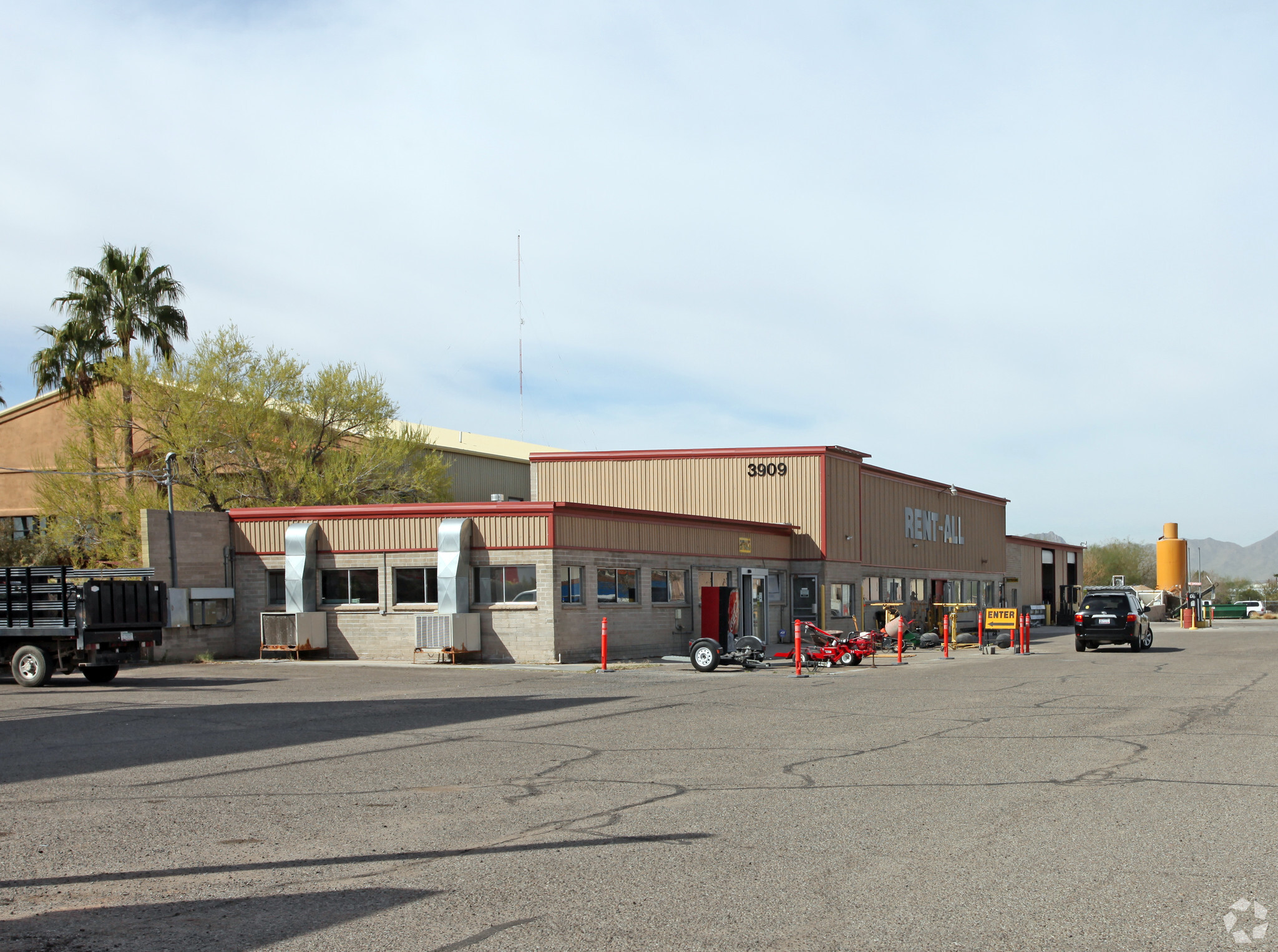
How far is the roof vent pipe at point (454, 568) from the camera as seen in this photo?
28516mm

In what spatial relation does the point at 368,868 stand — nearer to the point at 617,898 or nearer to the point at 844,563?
the point at 617,898

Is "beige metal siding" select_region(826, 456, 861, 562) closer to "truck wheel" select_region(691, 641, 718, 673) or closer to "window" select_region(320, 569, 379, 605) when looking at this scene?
"truck wheel" select_region(691, 641, 718, 673)

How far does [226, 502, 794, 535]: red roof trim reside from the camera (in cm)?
2877

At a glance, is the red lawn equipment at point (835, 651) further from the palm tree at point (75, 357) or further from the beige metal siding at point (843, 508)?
the palm tree at point (75, 357)

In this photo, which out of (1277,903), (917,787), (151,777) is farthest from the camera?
(151,777)

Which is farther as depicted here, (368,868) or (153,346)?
(153,346)

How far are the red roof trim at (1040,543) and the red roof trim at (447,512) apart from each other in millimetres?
39272

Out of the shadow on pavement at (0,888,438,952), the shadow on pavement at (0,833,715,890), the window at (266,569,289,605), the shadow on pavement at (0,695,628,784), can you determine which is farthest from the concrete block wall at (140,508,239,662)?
the shadow on pavement at (0,888,438,952)

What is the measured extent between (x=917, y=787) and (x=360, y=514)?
22.5 meters

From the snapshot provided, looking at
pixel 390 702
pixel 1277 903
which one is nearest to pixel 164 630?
pixel 390 702

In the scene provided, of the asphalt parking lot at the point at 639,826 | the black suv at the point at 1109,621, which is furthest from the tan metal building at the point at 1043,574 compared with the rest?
the asphalt parking lot at the point at 639,826

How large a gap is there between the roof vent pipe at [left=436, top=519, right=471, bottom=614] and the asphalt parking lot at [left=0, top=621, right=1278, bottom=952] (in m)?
10.9

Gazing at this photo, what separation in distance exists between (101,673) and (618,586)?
13.0 m

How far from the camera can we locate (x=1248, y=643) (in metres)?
37.2
